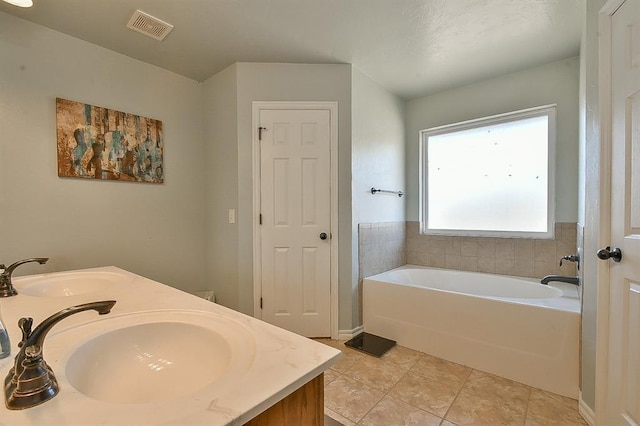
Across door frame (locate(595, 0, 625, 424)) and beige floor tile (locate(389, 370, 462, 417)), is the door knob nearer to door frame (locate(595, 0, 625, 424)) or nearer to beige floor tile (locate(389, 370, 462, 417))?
door frame (locate(595, 0, 625, 424))

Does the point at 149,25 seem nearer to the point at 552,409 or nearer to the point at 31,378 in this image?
the point at 31,378

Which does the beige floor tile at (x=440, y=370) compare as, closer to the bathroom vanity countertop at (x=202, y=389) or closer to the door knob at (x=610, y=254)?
the door knob at (x=610, y=254)

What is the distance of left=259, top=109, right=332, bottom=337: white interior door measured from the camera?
2.46 metres

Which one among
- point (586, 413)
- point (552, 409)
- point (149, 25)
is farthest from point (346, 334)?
point (149, 25)

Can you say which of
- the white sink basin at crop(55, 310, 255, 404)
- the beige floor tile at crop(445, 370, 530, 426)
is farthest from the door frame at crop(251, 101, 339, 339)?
the white sink basin at crop(55, 310, 255, 404)

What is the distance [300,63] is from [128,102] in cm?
144

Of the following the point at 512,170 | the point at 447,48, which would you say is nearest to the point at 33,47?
the point at 447,48

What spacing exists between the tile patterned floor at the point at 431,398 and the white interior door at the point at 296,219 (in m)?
0.61

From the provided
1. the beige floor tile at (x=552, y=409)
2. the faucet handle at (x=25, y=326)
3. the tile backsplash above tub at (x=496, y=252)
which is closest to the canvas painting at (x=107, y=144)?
the faucet handle at (x=25, y=326)

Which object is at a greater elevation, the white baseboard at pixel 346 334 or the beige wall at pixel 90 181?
the beige wall at pixel 90 181

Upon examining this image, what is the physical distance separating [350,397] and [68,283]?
67.2 inches

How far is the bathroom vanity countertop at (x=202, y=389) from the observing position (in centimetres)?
47

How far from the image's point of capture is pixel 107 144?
7.09 feet

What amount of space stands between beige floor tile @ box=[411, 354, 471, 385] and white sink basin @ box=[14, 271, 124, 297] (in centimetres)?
196
